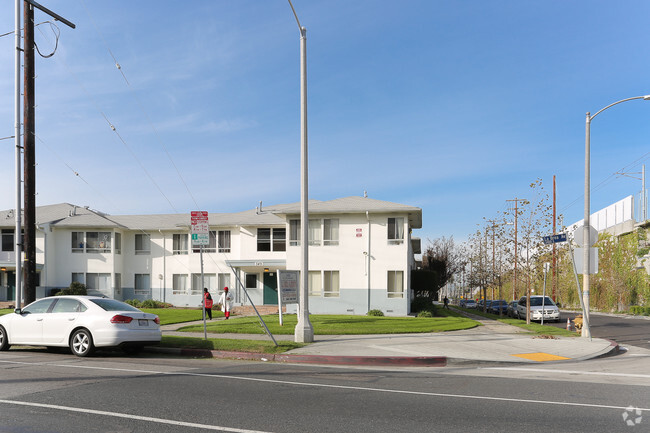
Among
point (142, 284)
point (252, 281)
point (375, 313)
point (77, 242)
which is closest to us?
point (375, 313)

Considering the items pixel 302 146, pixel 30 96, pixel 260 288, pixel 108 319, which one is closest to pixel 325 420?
pixel 108 319

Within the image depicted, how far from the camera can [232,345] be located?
45.1ft

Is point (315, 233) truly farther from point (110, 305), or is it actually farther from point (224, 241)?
point (110, 305)

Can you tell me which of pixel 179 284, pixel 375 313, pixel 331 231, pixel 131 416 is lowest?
pixel 375 313

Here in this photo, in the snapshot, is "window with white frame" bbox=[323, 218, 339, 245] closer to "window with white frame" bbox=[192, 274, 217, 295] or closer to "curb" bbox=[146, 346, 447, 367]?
"window with white frame" bbox=[192, 274, 217, 295]

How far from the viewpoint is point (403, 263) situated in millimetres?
31594

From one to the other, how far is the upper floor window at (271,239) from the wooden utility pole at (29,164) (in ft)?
69.8

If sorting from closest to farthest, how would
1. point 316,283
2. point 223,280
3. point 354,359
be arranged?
1. point 354,359
2. point 316,283
3. point 223,280

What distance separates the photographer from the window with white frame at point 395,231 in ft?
104

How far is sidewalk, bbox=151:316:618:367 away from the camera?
12523mm

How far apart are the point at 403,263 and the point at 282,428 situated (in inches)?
1011

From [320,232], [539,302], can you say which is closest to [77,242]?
[320,232]

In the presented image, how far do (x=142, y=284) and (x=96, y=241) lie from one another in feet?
14.6

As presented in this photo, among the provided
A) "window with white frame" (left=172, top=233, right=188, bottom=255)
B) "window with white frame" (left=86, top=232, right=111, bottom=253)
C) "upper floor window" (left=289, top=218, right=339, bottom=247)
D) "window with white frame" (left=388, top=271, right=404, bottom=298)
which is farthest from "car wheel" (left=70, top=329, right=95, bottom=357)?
"window with white frame" (left=86, top=232, right=111, bottom=253)
